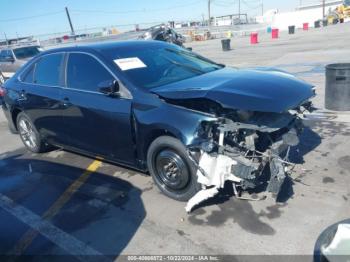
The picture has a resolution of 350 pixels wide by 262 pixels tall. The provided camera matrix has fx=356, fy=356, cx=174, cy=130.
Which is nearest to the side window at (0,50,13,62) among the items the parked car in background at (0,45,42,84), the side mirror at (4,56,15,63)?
the parked car in background at (0,45,42,84)

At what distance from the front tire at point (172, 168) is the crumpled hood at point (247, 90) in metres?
0.56

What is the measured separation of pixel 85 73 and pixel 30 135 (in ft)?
7.79

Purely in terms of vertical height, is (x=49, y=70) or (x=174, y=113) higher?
(x=49, y=70)

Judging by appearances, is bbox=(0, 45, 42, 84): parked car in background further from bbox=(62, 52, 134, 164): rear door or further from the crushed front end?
the crushed front end

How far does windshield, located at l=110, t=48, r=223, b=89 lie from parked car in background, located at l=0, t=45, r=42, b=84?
1342 centimetres

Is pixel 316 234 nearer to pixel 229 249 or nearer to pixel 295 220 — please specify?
pixel 295 220

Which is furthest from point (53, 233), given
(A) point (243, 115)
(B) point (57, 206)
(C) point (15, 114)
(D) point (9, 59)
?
(D) point (9, 59)

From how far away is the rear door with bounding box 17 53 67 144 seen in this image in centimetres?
532

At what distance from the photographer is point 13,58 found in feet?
55.4

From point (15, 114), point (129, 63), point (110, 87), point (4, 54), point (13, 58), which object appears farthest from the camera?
point (4, 54)

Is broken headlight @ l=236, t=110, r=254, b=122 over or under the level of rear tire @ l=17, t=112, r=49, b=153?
over

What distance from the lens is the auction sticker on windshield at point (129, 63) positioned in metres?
4.47

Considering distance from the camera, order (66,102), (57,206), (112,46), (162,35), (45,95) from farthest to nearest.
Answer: (162,35) → (45,95) → (66,102) → (112,46) → (57,206)

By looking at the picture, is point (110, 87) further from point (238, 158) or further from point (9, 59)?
point (9, 59)
